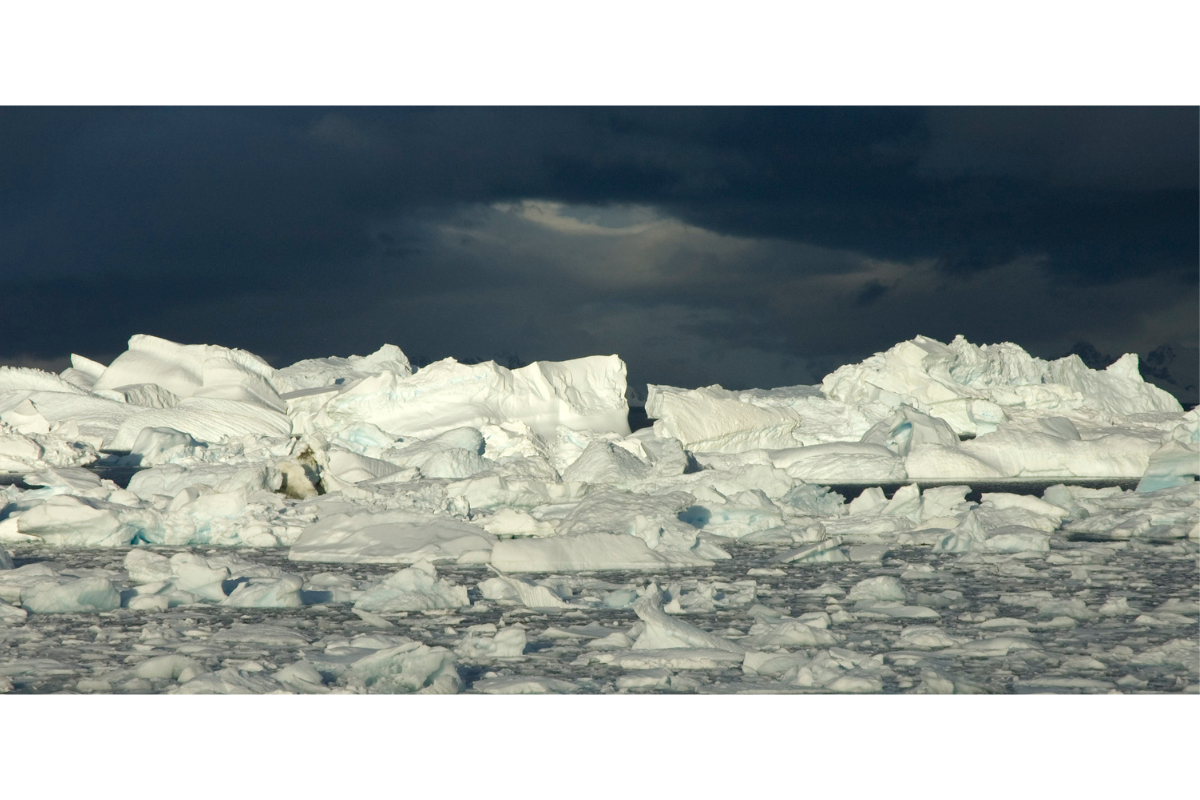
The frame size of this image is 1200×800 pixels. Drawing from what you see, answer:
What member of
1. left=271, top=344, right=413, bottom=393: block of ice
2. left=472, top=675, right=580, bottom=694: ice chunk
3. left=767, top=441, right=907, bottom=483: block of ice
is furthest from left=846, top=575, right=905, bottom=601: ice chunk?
left=271, top=344, right=413, bottom=393: block of ice

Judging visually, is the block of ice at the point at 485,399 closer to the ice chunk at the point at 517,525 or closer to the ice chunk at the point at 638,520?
the ice chunk at the point at 638,520

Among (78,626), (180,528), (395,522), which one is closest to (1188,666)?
(78,626)

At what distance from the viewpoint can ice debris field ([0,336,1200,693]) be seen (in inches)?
174

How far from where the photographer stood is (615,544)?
7594 mm

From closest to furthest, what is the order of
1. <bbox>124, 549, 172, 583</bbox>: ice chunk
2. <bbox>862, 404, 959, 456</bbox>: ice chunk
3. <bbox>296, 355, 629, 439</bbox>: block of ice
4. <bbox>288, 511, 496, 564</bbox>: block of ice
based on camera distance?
<bbox>124, 549, 172, 583</bbox>: ice chunk < <bbox>288, 511, 496, 564</bbox>: block of ice < <bbox>862, 404, 959, 456</bbox>: ice chunk < <bbox>296, 355, 629, 439</bbox>: block of ice

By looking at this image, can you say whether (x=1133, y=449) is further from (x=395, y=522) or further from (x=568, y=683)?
(x=568, y=683)

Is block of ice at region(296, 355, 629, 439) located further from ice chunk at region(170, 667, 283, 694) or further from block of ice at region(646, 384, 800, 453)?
ice chunk at region(170, 667, 283, 694)

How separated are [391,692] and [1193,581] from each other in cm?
521

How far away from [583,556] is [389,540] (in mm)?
1683

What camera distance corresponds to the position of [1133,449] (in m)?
15.5

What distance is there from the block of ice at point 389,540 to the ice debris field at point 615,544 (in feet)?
0.11

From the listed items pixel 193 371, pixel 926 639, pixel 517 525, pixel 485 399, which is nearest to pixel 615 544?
pixel 517 525

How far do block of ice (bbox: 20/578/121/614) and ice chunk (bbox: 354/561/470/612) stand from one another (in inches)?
53.6

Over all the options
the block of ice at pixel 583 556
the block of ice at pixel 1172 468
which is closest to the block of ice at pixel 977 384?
the block of ice at pixel 1172 468
